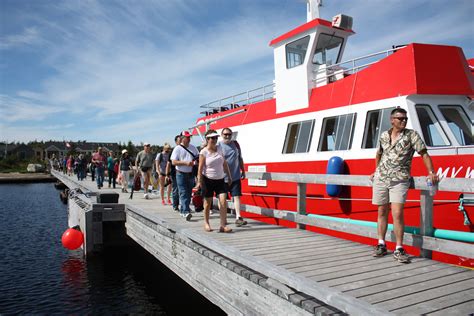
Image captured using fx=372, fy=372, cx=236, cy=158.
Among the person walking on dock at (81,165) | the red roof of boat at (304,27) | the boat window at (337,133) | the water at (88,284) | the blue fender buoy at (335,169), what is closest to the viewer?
the blue fender buoy at (335,169)

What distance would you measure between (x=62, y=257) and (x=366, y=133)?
9.19 meters

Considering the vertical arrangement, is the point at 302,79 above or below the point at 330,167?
above

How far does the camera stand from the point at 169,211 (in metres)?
9.20

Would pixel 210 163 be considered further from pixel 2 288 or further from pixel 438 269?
pixel 2 288

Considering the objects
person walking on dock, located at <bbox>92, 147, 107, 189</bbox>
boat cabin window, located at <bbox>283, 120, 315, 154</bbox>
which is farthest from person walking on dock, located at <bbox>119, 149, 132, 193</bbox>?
boat cabin window, located at <bbox>283, 120, 315, 154</bbox>

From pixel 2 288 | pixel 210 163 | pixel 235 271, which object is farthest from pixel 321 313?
pixel 2 288

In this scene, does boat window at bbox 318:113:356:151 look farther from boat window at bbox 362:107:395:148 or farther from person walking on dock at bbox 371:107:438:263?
person walking on dock at bbox 371:107:438:263

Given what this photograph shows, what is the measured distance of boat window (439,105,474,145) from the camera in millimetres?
6668

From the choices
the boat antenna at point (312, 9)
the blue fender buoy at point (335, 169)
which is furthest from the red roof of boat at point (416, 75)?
the boat antenna at point (312, 9)

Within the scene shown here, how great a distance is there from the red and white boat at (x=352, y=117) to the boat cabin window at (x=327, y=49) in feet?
0.09

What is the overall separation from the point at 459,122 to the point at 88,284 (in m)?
8.47

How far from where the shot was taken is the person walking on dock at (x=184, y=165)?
304 inches

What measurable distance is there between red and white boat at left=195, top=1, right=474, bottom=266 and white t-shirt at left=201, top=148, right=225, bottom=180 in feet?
8.61

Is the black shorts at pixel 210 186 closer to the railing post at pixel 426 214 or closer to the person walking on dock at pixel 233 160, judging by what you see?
the person walking on dock at pixel 233 160
